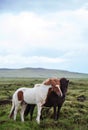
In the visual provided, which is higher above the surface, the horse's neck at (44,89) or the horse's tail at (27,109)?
the horse's neck at (44,89)

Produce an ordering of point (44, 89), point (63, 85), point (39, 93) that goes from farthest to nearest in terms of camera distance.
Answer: point (63, 85) < point (44, 89) < point (39, 93)

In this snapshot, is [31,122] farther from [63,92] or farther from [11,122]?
[63,92]

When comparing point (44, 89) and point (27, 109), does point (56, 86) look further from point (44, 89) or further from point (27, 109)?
point (27, 109)

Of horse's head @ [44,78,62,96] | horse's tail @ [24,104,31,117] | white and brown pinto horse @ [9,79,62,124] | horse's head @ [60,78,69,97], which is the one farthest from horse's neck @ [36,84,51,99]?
horse's tail @ [24,104,31,117]

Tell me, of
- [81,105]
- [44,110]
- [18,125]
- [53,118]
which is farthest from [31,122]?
[81,105]

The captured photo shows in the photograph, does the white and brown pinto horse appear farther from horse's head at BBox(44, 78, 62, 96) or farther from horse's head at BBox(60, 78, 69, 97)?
horse's head at BBox(60, 78, 69, 97)

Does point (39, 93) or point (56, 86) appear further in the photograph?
point (39, 93)

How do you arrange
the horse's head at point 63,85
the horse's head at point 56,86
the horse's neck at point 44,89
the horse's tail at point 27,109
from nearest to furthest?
the horse's head at point 56,86
the horse's neck at point 44,89
the horse's head at point 63,85
the horse's tail at point 27,109

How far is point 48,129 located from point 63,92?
280 centimetres

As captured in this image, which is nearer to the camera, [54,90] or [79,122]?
[54,90]

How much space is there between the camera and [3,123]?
1922 centimetres

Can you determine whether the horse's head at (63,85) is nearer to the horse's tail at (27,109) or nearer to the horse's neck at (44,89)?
the horse's neck at (44,89)

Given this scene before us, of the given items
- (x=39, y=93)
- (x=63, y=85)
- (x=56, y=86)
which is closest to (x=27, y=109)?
(x=39, y=93)

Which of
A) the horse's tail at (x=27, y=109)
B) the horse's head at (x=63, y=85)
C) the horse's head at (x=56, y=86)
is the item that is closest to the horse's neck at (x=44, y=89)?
the horse's head at (x=56, y=86)
